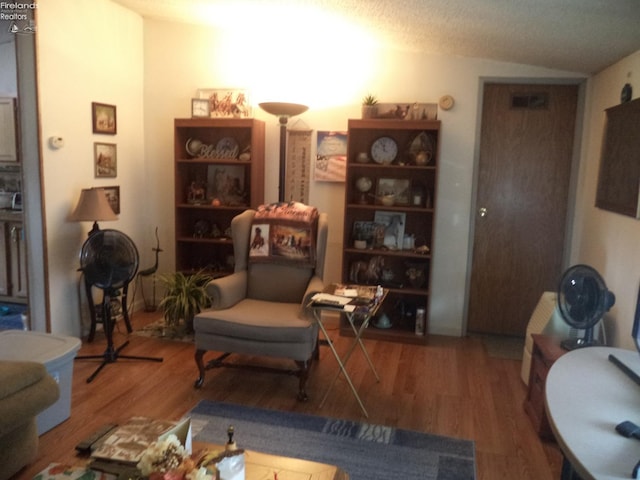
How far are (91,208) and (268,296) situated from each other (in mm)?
1454

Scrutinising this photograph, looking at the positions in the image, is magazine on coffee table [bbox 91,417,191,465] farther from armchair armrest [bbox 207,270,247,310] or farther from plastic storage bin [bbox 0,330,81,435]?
armchair armrest [bbox 207,270,247,310]

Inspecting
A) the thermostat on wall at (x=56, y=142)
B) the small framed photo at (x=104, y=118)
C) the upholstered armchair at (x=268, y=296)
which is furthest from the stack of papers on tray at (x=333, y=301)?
the small framed photo at (x=104, y=118)

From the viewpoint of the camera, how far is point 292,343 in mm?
3002

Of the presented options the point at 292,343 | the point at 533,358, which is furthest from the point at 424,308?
the point at 292,343

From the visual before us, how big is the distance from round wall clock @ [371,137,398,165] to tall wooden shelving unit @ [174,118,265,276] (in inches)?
40.4

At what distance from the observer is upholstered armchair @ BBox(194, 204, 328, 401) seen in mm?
3021

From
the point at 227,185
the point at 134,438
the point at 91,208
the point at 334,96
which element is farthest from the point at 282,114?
the point at 134,438

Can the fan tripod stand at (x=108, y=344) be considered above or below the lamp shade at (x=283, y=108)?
below

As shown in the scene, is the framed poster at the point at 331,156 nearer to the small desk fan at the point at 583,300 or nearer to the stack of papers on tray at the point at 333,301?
the stack of papers on tray at the point at 333,301

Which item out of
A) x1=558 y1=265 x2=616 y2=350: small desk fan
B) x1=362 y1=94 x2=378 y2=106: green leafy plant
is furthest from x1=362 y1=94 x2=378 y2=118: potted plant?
x1=558 y1=265 x2=616 y2=350: small desk fan

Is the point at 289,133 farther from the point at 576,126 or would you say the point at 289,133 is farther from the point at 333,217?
the point at 576,126

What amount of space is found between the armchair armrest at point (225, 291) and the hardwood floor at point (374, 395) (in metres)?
0.50

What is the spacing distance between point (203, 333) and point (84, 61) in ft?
7.77

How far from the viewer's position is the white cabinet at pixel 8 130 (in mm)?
4332
